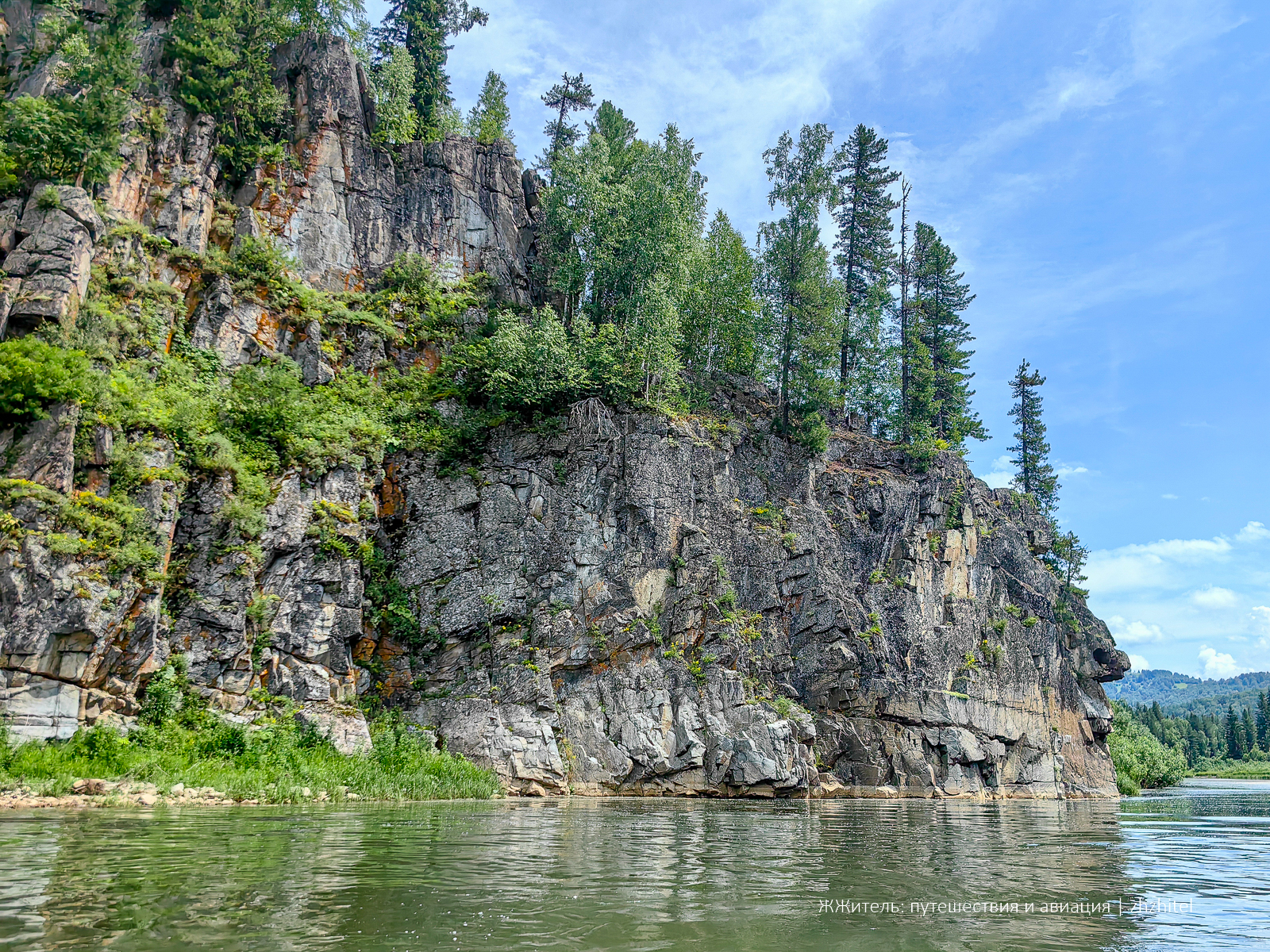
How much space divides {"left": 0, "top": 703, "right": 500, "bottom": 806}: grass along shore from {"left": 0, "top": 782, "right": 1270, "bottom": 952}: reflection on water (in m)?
2.67

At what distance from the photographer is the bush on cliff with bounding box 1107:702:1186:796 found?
64125 mm

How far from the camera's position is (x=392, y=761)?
2705cm

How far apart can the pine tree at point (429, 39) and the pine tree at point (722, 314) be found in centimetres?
→ 2002

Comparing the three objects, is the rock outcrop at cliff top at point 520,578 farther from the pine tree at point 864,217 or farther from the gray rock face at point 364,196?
the pine tree at point 864,217

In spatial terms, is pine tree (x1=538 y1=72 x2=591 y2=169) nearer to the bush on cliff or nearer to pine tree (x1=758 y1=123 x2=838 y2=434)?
pine tree (x1=758 y1=123 x2=838 y2=434)

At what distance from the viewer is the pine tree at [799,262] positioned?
51500mm

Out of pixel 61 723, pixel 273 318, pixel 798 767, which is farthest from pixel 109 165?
pixel 798 767

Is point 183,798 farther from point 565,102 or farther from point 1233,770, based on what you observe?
point 1233,770

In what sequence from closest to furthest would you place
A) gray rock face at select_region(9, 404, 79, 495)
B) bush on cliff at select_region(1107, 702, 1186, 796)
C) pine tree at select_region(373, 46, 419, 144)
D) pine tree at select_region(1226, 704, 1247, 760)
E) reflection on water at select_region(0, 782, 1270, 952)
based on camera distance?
1. reflection on water at select_region(0, 782, 1270, 952)
2. gray rock face at select_region(9, 404, 79, 495)
3. pine tree at select_region(373, 46, 419, 144)
4. bush on cliff at select_region(1107, 702, 1186, 796)
5. pine tree at select_region(1226, 704, 1247, 760)

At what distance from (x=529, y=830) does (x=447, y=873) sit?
663 cm

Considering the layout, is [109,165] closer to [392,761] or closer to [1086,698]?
[392,761]

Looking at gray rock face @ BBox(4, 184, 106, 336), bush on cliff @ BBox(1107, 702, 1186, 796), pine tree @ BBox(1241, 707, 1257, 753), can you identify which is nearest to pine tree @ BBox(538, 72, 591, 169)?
gray rock face @ BBox(4, 184, 106, 336)

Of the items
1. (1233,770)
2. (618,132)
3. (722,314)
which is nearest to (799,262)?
(722,314)

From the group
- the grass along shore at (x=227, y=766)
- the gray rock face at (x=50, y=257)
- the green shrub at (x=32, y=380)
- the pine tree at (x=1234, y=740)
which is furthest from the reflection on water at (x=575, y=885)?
the pine tree at (x=1234, y=740)
